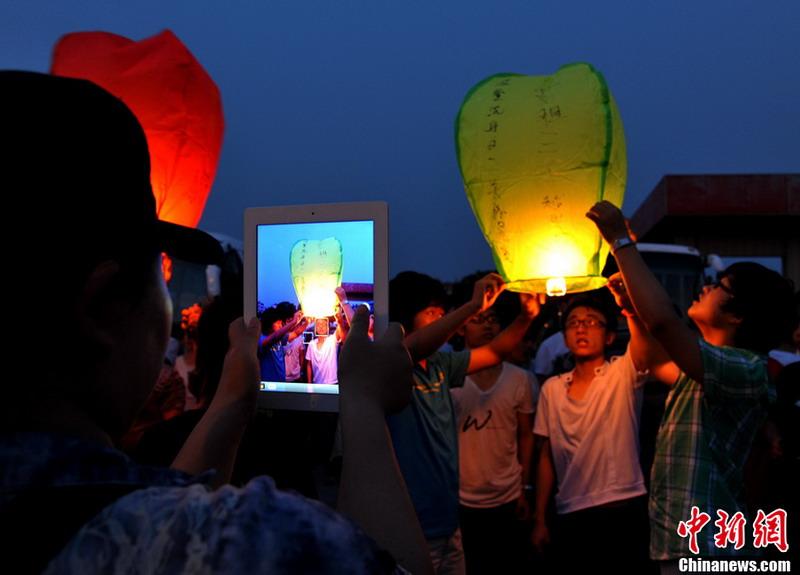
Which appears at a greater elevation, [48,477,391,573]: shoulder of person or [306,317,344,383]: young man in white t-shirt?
[306,317,344,383]: young man in white t-shirt

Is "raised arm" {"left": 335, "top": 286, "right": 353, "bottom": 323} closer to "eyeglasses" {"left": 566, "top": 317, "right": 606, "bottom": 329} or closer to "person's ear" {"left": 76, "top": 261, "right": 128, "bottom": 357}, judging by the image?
"person's ear" {"left": 76, "top": 261, "right": 128, "bottom": 357}

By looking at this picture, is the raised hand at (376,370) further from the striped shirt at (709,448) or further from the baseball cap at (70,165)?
the striped shirt at (709,448)

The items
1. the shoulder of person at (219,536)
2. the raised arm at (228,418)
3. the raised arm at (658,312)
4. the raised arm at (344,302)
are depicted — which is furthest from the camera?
the raised arm at (658,312)

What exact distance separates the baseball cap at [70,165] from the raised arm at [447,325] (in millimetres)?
2450

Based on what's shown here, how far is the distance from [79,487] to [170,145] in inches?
81.9

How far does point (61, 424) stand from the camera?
30.3 inches

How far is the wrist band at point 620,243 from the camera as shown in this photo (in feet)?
8.52

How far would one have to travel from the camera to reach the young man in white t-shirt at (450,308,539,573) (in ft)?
13.6

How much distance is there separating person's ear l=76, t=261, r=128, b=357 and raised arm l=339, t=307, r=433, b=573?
377 mm

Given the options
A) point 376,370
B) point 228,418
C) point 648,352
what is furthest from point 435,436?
point 376,370

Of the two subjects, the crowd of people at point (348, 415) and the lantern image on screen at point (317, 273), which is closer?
the crowd of people at point (348, 415)

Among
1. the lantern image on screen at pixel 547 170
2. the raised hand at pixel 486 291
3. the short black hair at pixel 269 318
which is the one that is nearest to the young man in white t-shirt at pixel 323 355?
the short black hair at pixel 269 318

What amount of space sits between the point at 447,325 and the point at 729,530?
1.45 metres

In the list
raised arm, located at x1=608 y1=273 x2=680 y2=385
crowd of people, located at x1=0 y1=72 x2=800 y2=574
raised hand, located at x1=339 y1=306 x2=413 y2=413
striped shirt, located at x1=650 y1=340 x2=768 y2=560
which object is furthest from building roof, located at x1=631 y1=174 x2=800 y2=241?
raised hand, located at x1=339 y1=306 x2=413 y2=413
